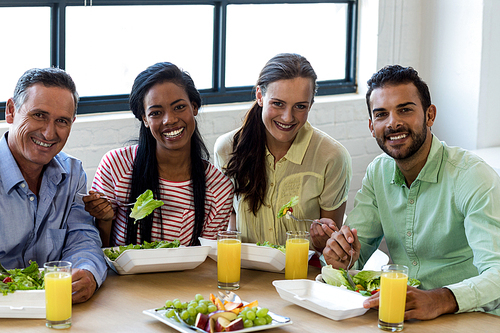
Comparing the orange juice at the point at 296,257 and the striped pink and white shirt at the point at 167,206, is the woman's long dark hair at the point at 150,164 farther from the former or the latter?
the orange juice at the point at 296,257

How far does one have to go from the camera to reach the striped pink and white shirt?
93.4 inches

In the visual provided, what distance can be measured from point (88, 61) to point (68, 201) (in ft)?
4.47

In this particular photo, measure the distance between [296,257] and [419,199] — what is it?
50 centimetres

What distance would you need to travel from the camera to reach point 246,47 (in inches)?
156

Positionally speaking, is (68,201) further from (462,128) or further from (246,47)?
(462,128)

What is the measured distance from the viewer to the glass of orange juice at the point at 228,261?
6.34ft

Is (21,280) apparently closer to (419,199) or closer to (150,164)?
(150,164)

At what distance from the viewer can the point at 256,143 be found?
2578mm

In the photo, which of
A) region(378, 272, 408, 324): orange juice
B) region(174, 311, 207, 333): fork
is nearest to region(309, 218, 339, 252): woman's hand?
region(378, 272, 408, 324): orange juice

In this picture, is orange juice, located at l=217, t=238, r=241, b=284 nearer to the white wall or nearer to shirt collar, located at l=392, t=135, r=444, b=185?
shirt collar, located at l=392, t=135, r=444, b=185

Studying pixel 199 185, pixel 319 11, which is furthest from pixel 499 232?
pixel 319 11

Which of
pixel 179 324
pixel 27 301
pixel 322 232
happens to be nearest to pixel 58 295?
pixel 27 301

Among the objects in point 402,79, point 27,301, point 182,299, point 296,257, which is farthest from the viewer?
point 402,79

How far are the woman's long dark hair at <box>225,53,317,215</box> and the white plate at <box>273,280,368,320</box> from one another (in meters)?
0.69
